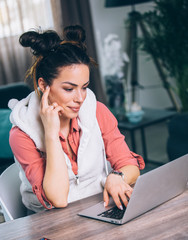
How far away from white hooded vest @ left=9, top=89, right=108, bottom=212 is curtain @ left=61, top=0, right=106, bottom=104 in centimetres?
278

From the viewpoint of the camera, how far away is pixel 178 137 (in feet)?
8.13

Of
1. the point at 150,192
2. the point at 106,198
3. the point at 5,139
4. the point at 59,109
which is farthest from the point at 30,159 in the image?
the point at 5,139

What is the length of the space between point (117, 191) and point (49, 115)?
0.36 m

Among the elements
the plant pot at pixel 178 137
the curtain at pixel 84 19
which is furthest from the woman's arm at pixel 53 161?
the curtain at pixel 84 19

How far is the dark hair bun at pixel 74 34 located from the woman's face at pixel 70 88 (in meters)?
0.13

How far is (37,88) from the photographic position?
1242 millimetres

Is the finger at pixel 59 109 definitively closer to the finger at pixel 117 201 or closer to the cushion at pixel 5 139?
the finger at pixel 117 201

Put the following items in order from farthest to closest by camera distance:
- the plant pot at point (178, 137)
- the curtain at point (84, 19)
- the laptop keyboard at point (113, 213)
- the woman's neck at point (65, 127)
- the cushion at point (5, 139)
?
the curtain at point (84, 19), the plant pot at point (178, 137), the cushion at point (5, 139), the woman's neck at point (65, 127), the laptop keyboard at point (113, 213)

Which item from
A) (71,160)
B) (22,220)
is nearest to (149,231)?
(22,220)

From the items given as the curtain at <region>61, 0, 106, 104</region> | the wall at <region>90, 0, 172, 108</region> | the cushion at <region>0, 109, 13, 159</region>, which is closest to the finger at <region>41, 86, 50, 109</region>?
the cushion at <region>0, 109, 13, 159</region>

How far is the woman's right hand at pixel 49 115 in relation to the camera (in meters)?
1.12

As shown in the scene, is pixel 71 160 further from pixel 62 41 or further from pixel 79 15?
pixel 79 15

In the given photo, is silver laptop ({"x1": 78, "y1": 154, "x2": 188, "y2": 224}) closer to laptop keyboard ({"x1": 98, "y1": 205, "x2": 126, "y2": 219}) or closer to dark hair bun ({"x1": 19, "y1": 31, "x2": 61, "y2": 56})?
laptop keyboard ({"x1": 98, "y1": 205, "x2": 126, "y2": 219})

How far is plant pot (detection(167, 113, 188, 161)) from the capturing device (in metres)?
2.40
